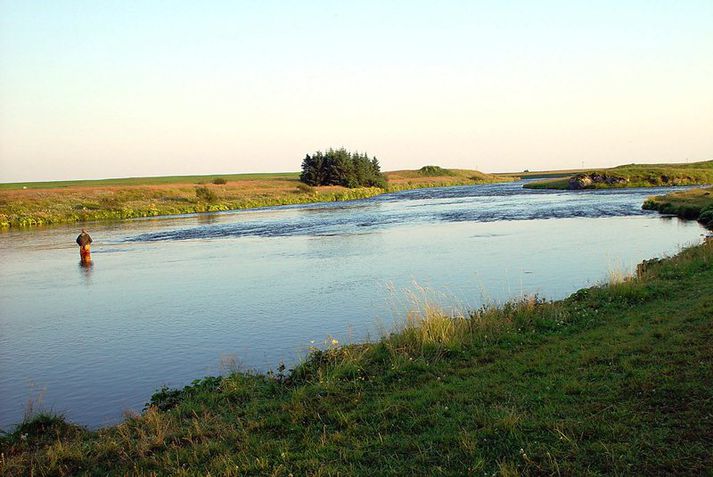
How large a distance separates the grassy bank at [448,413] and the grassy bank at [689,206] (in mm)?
28962

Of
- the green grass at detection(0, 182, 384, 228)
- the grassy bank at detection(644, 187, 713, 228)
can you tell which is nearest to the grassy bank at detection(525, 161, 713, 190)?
the grassy bank at detection(644, 187, 713, 228)

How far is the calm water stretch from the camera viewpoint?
1249cm

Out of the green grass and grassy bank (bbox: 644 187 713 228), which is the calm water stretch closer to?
grassy bank (bbox: 644 187 713 228)

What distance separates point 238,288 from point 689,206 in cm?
3564

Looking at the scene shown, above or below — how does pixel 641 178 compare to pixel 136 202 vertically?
above

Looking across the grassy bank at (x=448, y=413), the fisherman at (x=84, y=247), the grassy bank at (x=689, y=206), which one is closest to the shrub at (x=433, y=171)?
the grassy bank at (x=689, y=206)

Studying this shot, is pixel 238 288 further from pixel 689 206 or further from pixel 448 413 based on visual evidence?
pixel 689 206

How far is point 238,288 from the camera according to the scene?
21562mm

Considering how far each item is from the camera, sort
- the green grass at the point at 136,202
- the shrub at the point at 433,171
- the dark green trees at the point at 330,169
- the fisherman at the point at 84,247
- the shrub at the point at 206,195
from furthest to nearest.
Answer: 1. the shrub at the point at 433,171
2. the dark green trees at the point at 330,169
3. the shrub at the point at 206,195
4. the green grass at the point at 136,202
5. the fisherman at the point at 84,247

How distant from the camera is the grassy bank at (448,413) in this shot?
6211 millimetres

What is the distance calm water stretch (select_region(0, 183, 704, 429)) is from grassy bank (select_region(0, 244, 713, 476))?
6.61 feet

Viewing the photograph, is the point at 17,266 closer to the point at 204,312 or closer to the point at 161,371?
the point at 204,312

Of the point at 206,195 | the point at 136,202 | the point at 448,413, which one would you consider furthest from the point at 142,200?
the point at 448,413

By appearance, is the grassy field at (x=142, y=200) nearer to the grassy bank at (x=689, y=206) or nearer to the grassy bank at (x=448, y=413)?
the grassy bank at (x=689, y=206)
